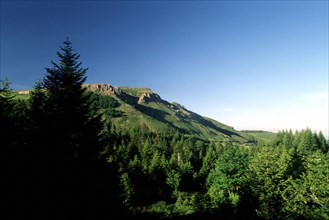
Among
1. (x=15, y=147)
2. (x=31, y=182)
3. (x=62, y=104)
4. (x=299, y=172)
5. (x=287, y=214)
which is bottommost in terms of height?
(x=287, y=214)

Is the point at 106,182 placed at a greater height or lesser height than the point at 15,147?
lesser

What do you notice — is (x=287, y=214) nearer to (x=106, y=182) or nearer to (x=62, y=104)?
(x=106, y=182)

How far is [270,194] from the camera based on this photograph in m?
39.2

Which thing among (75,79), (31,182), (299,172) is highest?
(75,79)

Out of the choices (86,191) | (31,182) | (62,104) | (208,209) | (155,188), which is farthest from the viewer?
(155,188)

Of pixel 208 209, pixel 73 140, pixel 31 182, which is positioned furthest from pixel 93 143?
pixel 208 209

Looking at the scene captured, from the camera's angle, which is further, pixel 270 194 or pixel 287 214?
pixel 270 194

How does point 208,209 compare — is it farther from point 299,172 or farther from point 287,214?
point 299,172

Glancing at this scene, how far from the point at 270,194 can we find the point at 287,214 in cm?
375

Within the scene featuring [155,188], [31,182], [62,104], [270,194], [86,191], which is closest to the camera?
[31,182]

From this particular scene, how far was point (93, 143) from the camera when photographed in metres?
22.7

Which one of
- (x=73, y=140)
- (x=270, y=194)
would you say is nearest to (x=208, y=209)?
(x=270, y=194)

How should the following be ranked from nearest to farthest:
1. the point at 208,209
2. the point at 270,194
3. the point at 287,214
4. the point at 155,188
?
the point at 287,214
the point at 270,194
the point at 208,209
the point at 155,188

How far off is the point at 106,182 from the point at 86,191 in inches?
102
